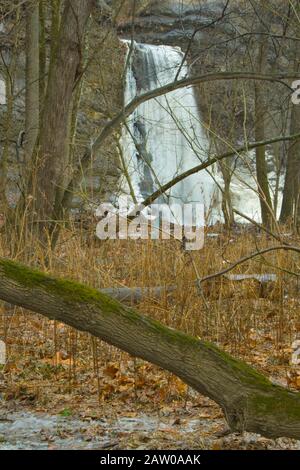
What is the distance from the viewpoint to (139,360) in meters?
4.01

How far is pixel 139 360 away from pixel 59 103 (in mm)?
2788

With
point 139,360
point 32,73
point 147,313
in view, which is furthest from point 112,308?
point 32,73

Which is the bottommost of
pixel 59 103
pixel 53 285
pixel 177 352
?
pixel 177 352

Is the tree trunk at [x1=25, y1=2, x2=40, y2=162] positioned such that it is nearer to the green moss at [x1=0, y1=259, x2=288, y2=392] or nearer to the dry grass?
the dry grass

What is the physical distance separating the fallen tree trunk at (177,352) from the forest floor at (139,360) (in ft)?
1.02

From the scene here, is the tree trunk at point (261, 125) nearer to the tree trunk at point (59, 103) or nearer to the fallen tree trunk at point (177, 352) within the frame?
the tree trunk at point (59, 103)

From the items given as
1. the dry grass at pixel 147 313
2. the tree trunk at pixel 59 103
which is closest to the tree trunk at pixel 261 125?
the tree trunk at pixel 59 103

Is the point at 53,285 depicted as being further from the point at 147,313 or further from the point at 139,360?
the point at 147,313

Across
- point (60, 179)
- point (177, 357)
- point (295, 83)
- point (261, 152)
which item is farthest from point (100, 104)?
point (177, 357)

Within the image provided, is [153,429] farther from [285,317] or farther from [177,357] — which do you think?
[285,317]

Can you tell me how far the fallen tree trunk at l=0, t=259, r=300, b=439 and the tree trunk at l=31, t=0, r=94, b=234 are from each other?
11.0 ft

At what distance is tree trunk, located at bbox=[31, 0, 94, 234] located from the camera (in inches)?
232
